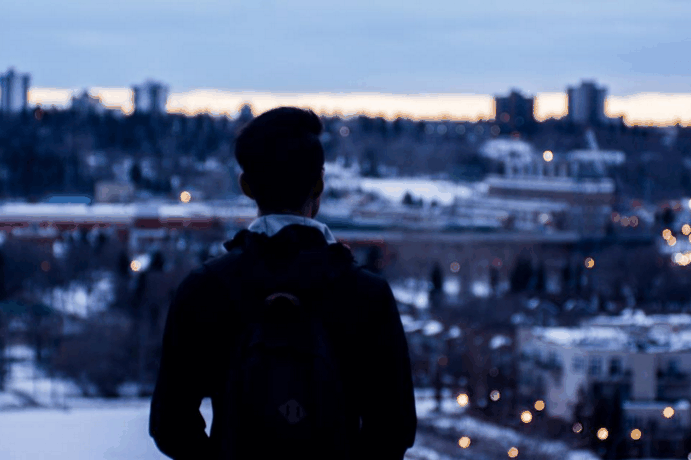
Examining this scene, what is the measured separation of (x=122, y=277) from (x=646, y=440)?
5400 millimetres

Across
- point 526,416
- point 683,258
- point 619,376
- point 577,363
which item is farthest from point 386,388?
point 683,258

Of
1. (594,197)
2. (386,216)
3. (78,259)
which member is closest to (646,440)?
(78,259)

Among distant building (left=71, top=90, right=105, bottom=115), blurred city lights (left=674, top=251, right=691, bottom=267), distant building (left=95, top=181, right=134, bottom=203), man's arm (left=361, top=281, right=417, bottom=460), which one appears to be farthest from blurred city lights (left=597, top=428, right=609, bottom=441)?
distant building (left=71, top=90, right=105, bottom=115)

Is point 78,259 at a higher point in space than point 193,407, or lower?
lower

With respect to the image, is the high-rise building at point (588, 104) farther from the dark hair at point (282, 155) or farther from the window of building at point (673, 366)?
the dark hair at point (282, 155)

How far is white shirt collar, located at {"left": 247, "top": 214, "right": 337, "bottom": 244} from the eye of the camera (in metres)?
0.68

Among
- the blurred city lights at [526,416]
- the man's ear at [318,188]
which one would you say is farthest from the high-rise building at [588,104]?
the man's ear at [318,188]

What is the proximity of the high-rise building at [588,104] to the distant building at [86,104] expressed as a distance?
1008 centimetres

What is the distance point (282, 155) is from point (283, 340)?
0.31ft

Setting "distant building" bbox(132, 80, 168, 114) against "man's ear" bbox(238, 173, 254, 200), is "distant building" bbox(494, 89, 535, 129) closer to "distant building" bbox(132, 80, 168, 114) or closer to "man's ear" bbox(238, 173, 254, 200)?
"distant building" bbox(132, 80, 168, 114)

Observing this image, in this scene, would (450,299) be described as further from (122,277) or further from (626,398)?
(626,398)

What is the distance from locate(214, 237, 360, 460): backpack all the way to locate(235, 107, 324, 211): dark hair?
0.15ft

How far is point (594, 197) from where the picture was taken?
62.3 feet

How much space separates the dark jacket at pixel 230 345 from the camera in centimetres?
67
